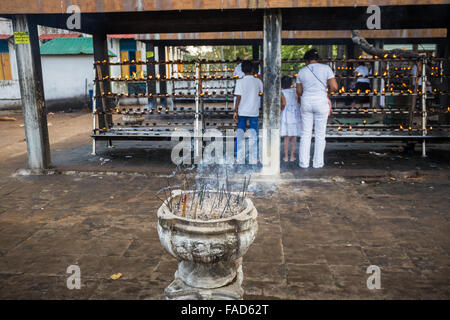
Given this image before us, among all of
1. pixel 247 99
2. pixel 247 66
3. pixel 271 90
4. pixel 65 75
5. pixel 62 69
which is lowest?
pixel 247 99

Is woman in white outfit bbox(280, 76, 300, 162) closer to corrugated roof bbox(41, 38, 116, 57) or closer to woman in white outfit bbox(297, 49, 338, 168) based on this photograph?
woman in white outfit bbox(297, 49, 338, 168)

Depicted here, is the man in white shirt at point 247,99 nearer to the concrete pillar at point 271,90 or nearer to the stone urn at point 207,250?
the concrete pillar at point 271,90

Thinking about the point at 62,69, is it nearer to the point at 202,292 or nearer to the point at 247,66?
the point at 247,66

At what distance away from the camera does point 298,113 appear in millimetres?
7898

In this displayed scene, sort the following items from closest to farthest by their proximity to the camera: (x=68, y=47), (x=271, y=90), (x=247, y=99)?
(x=271, y=90)
(x=247, y=99)
(x=68, y=47)

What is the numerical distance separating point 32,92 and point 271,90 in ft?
14.6

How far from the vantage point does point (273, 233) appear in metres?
4.78

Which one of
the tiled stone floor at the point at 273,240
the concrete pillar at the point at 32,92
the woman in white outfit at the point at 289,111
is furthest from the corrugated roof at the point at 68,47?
the tiled stone floor at the point at 273,240

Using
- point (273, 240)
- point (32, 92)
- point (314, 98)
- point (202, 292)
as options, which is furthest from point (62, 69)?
point (202, 292)

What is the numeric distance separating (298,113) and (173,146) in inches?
152

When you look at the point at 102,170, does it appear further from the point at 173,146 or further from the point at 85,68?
the point at 85,68

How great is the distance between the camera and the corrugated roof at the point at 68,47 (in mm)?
19828

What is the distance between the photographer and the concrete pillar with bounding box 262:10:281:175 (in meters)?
6.63

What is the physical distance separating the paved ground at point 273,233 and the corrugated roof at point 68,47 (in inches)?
525
